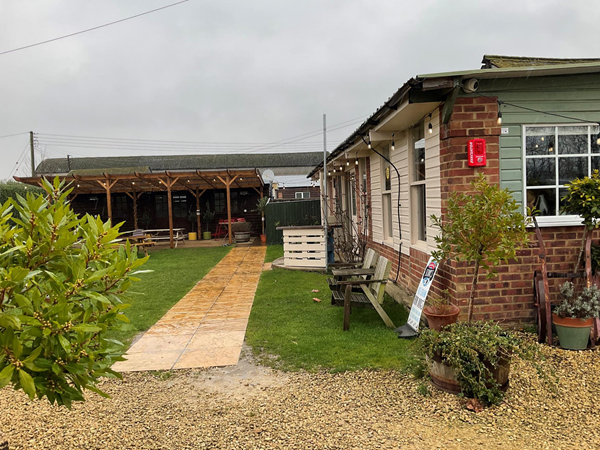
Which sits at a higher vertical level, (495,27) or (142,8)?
(495,27)

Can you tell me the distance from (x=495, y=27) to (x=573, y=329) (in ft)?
50.4

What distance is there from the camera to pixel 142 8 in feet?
29.4

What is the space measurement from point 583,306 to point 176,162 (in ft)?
97.8

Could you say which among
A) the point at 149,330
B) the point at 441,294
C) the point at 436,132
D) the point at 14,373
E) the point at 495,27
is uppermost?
the point at 495,27

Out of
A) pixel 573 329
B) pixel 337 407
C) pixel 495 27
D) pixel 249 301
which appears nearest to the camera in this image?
pixel 337 407

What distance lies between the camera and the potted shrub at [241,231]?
57.6 feet

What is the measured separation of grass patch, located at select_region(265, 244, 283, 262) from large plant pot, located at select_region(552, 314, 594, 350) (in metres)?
8.93

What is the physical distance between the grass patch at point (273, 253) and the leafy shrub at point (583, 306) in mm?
8910

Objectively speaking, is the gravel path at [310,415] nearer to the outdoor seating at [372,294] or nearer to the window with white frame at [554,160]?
the outdoor seating at [372,294]

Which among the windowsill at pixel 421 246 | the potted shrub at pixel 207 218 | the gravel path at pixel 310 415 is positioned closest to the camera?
the gravel path at pixel 310 415

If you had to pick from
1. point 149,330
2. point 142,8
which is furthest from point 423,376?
point 142,8

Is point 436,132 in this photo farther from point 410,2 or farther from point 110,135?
point 110,135

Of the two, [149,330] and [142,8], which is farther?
[142,8]

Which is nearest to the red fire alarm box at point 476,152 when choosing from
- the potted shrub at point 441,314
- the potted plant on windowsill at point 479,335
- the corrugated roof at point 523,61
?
the potted plant on windowsill at point 479,335
